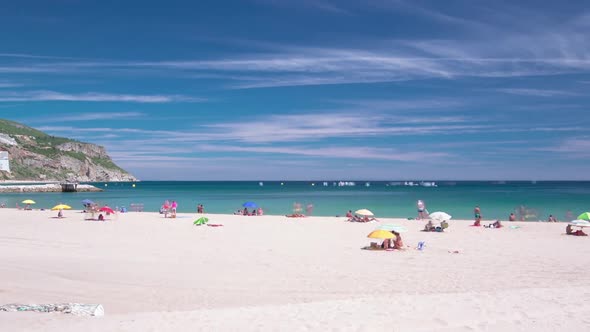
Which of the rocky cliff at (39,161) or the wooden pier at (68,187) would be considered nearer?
the wooden pier at (68,187)

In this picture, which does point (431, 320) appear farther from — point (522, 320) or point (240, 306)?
point (240, 306)

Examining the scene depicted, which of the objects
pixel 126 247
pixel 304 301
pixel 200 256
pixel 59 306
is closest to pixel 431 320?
pixel 304 301

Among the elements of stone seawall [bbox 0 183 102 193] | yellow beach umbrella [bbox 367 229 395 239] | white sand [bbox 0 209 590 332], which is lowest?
white sand [bbox 0 209 590 332]

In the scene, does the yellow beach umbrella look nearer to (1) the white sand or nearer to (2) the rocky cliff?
(1) the white sand

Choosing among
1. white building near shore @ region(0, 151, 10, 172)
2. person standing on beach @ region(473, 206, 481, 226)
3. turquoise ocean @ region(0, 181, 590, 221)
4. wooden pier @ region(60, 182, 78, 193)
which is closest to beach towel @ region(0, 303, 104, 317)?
person standing on beach @ region(473, 206, 481, 226)

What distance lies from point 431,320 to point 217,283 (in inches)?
234

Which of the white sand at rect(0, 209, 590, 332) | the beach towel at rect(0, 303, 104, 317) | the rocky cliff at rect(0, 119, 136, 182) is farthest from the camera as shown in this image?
the rocky cliff at rect(0, 119, 136, 182)

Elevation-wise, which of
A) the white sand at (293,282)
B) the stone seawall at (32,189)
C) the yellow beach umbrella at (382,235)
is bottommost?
the white sand at (293,282)

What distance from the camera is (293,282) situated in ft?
41.1

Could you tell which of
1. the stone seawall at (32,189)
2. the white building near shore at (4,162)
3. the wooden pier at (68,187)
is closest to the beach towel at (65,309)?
the stone seawall at (32,189)

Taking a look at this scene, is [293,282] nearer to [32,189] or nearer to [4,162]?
[32,189]

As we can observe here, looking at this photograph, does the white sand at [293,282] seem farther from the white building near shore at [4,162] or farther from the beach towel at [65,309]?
the white building near shore at [4,162]

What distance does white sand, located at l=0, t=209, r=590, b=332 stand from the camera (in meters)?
8.37

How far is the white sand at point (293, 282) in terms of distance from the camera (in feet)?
27.5
